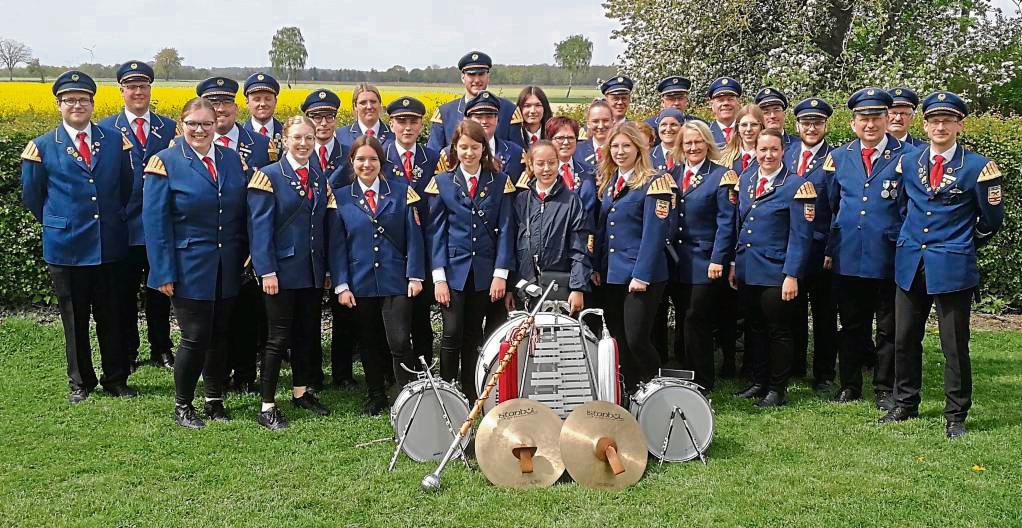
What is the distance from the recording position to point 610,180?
639 centimetres

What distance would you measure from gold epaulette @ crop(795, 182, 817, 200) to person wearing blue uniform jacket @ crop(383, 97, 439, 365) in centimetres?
258

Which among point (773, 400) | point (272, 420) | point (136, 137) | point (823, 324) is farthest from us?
point (823, 324)

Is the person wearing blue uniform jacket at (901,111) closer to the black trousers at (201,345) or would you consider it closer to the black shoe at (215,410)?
the black trousers at (201,345)

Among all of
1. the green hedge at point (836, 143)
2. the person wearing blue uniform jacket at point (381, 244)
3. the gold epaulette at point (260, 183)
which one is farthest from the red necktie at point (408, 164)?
the green hedge at point (836, 143)

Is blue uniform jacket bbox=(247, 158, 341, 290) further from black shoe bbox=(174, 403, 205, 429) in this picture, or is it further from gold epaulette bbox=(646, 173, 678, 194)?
gold epaulette bbox=(646, 173, 678, 194)

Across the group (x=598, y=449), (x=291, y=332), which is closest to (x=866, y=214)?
(x=598, y=449)

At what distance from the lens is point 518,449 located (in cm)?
509

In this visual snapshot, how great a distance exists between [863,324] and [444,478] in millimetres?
3434

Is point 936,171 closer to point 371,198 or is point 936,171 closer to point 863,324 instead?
point 863,324

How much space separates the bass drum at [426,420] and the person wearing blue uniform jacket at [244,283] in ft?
5.87

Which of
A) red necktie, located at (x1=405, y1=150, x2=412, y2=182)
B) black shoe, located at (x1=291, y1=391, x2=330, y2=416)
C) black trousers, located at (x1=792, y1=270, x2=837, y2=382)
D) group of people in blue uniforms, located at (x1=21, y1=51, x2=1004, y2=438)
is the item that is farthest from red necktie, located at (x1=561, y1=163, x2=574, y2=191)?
black shoe, located at (x1=291, y1=391, x2=330, y2=416)

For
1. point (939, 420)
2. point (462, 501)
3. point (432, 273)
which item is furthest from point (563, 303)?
point (939, 420)

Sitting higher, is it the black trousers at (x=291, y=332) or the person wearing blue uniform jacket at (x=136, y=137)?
the person wearing blue uniform jacket at (x=136, y=137)

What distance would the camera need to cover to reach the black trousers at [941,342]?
19.7 ft
